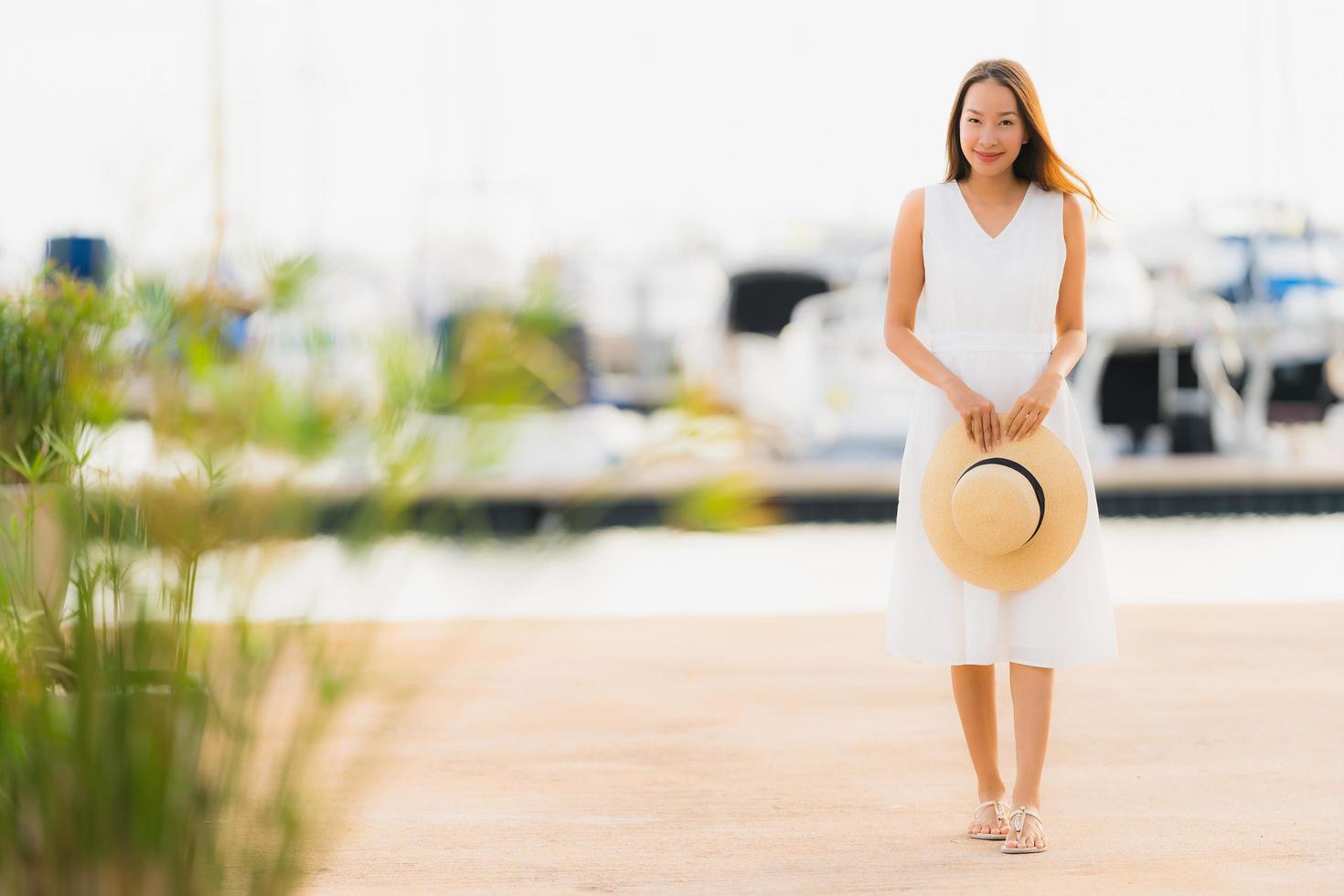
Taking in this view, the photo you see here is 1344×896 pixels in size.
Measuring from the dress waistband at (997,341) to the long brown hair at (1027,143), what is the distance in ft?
0.61

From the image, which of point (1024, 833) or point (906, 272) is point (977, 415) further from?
point (1024, 833)

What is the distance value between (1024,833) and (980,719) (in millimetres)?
168

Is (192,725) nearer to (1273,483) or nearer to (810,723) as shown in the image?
(810,723)

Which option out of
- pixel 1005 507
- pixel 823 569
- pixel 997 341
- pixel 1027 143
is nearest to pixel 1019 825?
pixel 1005 507

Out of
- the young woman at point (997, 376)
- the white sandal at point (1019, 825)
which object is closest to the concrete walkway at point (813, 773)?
the white sandal at point (1019, 825)

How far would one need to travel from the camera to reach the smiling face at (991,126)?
2.09 metres

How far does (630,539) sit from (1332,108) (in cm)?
652

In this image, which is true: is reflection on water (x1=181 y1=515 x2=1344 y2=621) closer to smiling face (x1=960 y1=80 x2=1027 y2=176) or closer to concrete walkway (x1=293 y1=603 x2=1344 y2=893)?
concrete walkway (x1=293 y1=603 x2=1344 y2=893)

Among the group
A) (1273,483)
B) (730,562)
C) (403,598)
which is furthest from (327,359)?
(1273,483)

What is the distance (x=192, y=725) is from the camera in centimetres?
110

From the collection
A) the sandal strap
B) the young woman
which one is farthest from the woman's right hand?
the sandal strap

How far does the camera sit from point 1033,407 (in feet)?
6.72

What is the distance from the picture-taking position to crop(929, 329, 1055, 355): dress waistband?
2125 mm

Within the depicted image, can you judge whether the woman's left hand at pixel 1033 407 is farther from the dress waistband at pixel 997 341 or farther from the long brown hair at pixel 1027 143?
the long brown hair at pixel 1027 143
